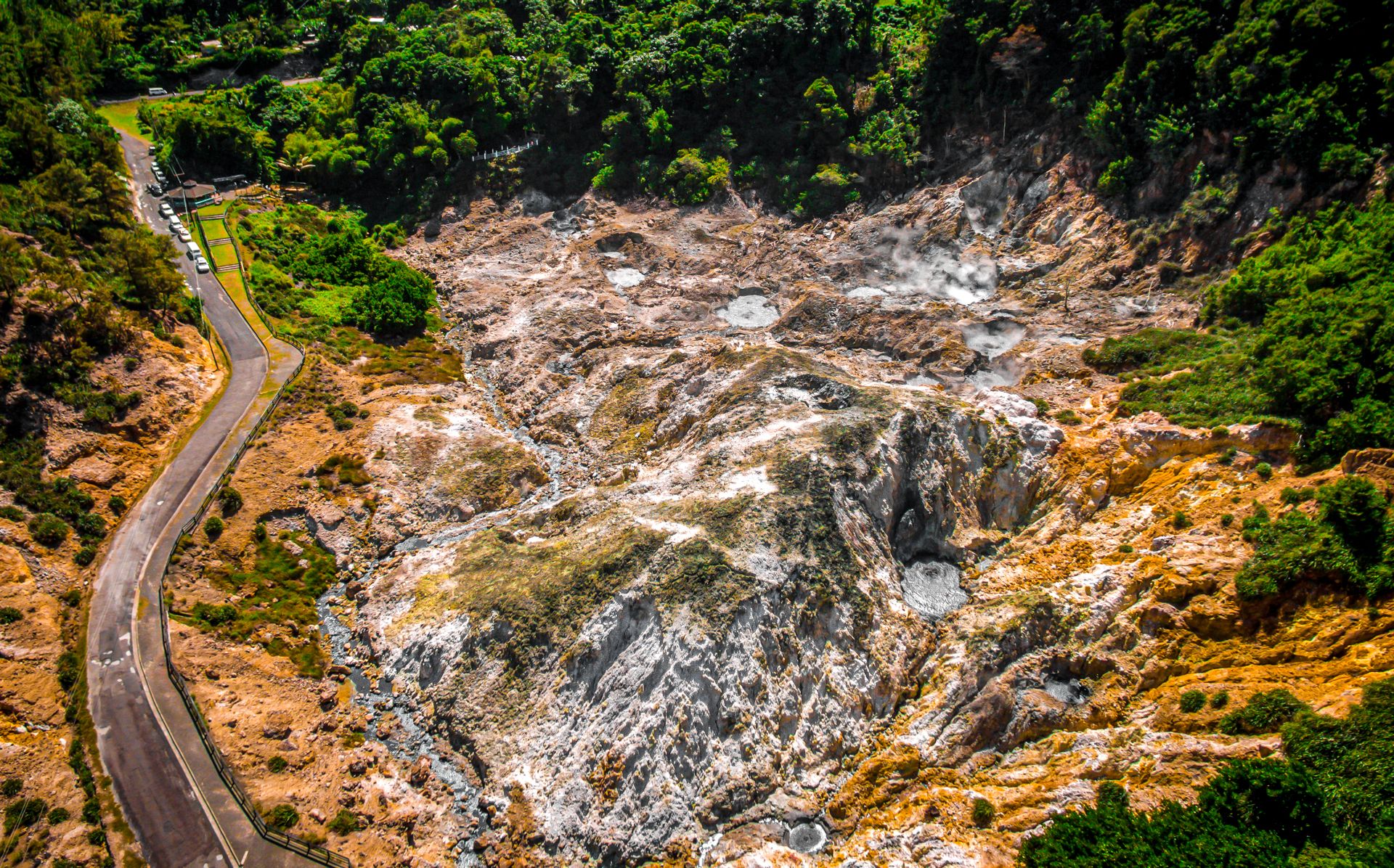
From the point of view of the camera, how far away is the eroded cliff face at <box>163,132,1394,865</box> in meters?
37.4

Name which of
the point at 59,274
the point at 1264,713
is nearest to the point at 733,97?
the point at 59,274

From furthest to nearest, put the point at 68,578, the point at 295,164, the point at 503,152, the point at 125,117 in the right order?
the point at 125,117
the point at 503,152
the point at 295,164
the point at 68,578

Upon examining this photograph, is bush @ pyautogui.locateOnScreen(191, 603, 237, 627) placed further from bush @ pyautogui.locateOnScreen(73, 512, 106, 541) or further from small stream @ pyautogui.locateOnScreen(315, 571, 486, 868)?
bush @ pyautogui.locateOnScreen(73, 512, 106, 541)

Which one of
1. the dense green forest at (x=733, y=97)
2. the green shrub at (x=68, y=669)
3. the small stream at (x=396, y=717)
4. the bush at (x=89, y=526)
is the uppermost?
the dense green forest at (x=733, y=97)

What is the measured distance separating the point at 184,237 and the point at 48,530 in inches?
1733

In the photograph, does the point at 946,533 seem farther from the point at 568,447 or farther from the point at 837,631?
the point at 568,447

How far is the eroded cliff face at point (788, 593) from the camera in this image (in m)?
37.4

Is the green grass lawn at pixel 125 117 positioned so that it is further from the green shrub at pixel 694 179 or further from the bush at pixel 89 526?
the green shrub at pixel 694 179

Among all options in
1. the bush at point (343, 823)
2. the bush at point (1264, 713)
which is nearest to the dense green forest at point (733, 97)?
the bush at point (1264, 713)

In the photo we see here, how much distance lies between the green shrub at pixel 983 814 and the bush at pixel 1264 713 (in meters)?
10.4

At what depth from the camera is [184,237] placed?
80.8 m

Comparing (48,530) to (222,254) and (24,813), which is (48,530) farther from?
(222,254)

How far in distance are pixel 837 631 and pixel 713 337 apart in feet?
119

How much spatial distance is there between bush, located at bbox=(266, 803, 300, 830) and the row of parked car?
6076 centimetres
